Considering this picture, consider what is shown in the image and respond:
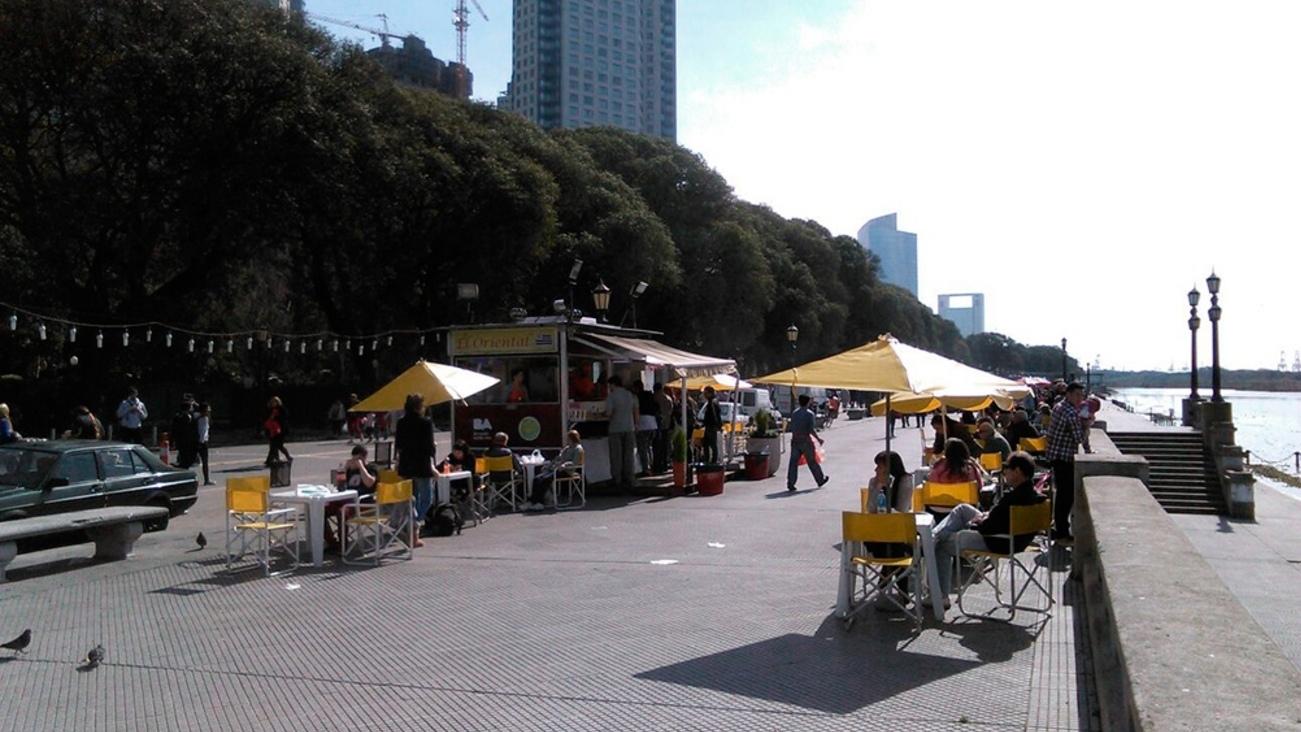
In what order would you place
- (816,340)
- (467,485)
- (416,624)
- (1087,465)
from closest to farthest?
(416,624) → (1087,465) → (467,485) → (816,340)

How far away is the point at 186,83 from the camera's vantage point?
3027cm

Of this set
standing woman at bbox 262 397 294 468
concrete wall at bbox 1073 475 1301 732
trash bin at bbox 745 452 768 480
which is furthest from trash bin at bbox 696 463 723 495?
concrete wall at bbox 1073 475 1301 732

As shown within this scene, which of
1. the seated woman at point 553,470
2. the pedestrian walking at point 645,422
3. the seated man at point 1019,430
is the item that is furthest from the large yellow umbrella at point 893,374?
the pedestrian walking at point 645,422

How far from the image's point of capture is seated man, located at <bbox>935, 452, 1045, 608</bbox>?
788cm

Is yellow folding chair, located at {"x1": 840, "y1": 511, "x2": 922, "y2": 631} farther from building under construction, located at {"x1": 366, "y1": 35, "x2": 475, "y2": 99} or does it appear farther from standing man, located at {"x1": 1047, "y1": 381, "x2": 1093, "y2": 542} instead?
building under construction, located at {"x1": 366, "y1": 35, "x2": 475, "y2": 99}

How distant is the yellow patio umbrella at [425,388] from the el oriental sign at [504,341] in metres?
3.01

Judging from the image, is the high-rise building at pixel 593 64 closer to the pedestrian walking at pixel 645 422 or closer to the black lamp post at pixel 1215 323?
the black lamp post at pixel 1215 323

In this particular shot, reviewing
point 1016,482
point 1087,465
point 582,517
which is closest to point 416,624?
point 1016,482

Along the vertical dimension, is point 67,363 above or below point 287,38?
below

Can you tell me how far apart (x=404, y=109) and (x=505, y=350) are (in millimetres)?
26422

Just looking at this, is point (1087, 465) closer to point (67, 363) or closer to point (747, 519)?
point (747, 519)

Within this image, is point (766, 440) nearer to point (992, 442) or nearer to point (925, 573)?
point (992, 442)

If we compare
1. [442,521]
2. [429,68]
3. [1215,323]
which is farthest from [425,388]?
[429,68]

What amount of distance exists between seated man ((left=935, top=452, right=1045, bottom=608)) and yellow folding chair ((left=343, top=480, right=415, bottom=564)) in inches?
213
